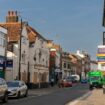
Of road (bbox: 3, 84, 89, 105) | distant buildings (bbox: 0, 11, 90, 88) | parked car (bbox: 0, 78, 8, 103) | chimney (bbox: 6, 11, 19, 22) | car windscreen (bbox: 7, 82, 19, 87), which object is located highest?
chimney (bbox: 6, 11, 19, 22)

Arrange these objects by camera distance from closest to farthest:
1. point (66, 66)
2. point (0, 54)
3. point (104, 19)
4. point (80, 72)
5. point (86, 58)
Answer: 1. point (104, 19)
2. point (0, 54)
3. point (66, 66)
4. point (80, 72)
5. point (86, 58)

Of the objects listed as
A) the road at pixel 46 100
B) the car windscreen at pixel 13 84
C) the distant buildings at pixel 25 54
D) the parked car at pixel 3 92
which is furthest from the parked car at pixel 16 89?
the distant buildings at pixel 25 54

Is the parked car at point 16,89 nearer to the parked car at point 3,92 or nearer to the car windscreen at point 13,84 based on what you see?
the car windscreen at point 13,84

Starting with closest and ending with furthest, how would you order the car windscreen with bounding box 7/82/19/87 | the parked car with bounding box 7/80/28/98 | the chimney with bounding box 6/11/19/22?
the parked car with bounding box 7/80/28/98 → the car windscreen with bounding box 7/82/19/87 → the chimney with bounding box 6/11/19/22

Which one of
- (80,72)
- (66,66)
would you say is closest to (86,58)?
(80,72)

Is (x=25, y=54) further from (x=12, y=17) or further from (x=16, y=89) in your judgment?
(x=16, y=89)

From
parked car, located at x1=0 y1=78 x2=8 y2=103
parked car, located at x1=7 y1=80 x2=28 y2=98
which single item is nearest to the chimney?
parked car, located at x1=7 y1=80 x2=28 y2=98

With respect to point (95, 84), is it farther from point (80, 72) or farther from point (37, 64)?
point (80, 72)

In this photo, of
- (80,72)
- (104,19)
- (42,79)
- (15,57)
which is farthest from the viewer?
(80,72)

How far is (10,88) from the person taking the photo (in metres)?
40.7

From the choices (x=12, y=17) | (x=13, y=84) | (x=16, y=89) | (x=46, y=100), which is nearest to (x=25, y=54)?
(x=12, y=17)

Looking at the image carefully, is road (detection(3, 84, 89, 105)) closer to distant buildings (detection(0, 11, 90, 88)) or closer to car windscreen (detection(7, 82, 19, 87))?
car windscreen (detection(7, 82, 19, 87))

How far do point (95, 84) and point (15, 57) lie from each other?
21146 millimetres

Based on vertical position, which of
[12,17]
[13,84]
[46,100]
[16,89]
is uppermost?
[12,17]
